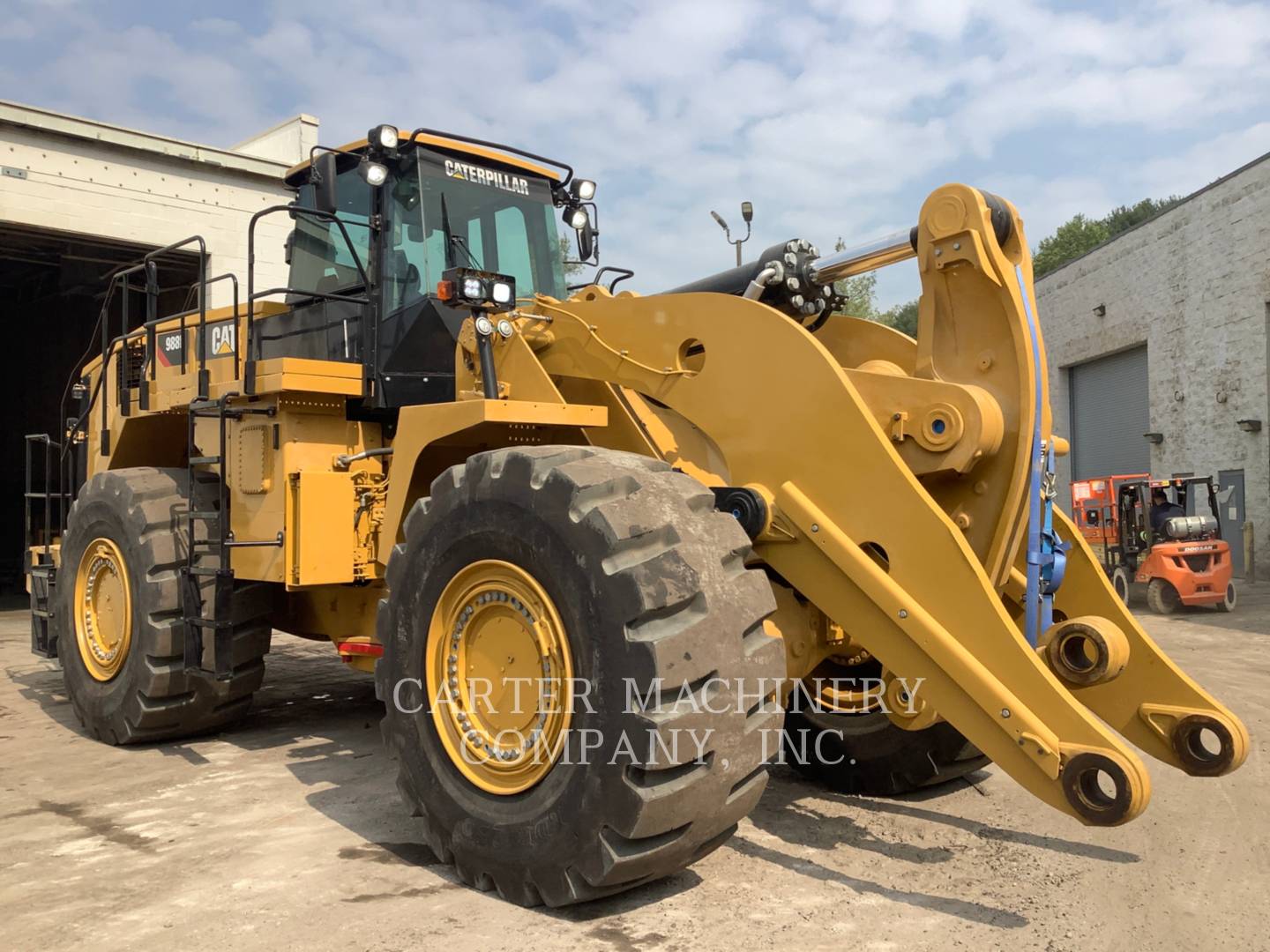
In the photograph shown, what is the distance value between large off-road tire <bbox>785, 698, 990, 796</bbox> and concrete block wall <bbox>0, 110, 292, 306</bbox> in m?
9.60

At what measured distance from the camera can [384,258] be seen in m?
6.13

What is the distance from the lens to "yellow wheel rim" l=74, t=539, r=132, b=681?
6730 millimetres

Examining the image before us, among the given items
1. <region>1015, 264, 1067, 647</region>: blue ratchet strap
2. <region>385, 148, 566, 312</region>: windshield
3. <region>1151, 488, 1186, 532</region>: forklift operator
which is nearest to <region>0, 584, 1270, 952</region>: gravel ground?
<region>1015, 264, 1067, 647</region>: blue ratchet strap

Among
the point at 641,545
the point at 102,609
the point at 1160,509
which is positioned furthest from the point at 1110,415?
the point at 641,545

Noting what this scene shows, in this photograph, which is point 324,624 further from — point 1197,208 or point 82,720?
point 1197,208

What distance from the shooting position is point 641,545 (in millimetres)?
3672

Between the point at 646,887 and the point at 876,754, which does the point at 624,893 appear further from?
the point at 876,754

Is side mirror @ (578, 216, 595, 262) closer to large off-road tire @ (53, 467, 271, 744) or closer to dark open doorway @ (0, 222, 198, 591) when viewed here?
large off-road tire @ (53, 467, 271, 744)

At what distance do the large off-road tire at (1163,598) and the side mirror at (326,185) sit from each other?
13.9m

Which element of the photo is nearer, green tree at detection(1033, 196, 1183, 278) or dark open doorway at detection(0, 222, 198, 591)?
dark open doorway at detection(0, 222, 198, 591)

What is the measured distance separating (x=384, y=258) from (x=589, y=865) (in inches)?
Answer: 151

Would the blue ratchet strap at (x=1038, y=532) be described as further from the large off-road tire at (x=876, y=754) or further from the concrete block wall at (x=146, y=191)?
the concrete block wall at (x=146, y=191)

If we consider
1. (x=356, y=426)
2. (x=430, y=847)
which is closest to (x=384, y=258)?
(x=356, y=426)

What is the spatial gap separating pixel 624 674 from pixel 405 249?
350cm
